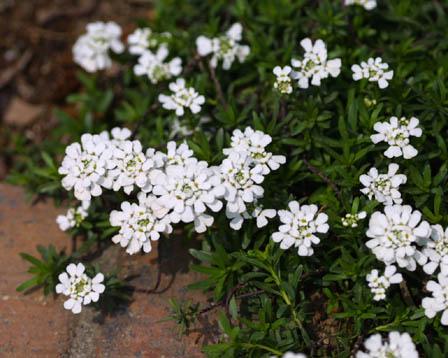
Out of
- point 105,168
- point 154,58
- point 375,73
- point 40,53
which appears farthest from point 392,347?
point 40,53

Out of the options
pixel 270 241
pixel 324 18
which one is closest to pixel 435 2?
pixel 324 18

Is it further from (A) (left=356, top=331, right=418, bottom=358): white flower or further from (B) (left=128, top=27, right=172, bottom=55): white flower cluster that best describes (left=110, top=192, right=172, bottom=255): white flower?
(B) (left=128, top=27, right=172, bottom=55): white flower cluster

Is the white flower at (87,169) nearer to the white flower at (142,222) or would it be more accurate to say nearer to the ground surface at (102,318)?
the white flower at (142,222)

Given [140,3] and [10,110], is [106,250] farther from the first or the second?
[140,3]

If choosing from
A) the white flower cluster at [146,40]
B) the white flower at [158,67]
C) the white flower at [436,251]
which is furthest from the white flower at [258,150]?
the white flower cluster at [146,40]

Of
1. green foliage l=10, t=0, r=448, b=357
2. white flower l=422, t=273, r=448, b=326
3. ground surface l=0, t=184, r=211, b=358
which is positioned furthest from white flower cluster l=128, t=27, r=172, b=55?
white flower l=422, t=273, r=448, b=326
